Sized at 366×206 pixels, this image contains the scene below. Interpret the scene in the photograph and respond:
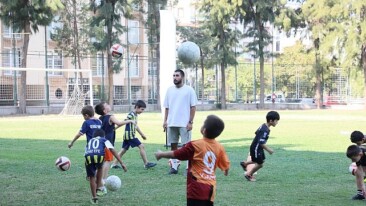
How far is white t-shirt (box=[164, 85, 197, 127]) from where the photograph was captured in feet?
32.8

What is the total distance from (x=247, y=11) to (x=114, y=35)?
1416cm

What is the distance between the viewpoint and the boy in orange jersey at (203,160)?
502cm

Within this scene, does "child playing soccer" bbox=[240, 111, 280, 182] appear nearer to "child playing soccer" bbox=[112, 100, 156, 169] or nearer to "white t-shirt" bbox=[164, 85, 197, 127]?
"white t-shirt" bbox=[164, 85, 197, 127]

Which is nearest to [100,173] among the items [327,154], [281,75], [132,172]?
[132,172]

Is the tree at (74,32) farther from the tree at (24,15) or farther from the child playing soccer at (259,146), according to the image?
the child playing soccer at (259,146)

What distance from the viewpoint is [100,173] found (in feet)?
24.9

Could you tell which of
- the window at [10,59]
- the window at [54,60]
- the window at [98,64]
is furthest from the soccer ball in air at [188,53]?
the window at [54,60]

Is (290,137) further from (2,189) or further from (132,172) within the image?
(2,189)

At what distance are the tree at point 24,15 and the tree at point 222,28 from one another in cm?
1598

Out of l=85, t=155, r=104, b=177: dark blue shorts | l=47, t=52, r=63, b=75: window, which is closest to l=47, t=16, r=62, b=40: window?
l=47, t=52, r=63, b=75: window

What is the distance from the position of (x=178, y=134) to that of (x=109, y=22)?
35048 mm

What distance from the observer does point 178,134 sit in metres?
10.2

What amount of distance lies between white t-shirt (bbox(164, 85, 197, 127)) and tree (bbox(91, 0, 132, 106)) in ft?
109

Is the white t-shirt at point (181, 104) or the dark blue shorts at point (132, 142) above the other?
the white t-shirt at point (181, 104)
